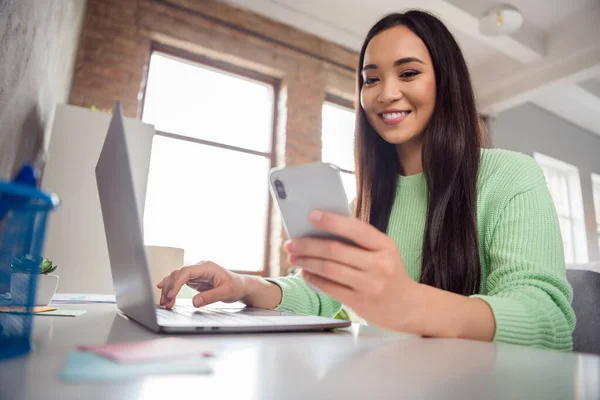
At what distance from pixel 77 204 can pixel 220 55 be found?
202 cm

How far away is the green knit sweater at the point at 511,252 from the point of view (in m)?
0.55

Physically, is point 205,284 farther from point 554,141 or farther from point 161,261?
point 554,141

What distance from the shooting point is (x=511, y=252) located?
663mm

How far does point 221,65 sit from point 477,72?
9.19ft

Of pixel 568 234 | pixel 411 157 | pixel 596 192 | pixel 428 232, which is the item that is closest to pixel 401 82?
pixel 411 157

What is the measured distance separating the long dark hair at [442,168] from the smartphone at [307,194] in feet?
1.50

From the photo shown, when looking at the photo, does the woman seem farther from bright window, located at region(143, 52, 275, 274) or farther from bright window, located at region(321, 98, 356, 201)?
bright window, located at region(321, 98, 356, 201)

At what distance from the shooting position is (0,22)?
680mm

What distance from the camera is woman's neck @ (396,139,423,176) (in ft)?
3.46

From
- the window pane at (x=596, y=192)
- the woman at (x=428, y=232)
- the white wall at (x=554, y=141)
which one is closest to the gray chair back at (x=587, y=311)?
the woman at (x=428, y=232)

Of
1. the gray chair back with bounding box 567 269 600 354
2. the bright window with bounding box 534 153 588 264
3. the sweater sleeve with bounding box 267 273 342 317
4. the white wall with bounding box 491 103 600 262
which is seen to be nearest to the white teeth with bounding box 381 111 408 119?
the sweater sleeve with bounding box 267 273 342 317

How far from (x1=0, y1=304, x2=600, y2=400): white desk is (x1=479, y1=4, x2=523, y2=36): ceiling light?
3004 millimetres

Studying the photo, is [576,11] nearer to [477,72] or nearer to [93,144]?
[477,72]

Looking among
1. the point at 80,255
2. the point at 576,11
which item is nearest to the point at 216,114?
the point at 80,255
